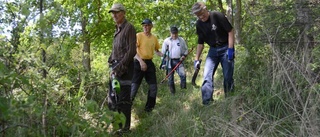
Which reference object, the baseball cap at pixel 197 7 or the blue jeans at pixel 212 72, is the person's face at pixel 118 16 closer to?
the baseball cap at pixel 197 7

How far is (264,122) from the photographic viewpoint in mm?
3301

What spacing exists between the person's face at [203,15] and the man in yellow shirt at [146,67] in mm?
1239

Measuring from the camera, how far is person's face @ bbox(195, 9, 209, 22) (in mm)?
4785

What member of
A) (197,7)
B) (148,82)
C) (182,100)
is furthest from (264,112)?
(148,82)

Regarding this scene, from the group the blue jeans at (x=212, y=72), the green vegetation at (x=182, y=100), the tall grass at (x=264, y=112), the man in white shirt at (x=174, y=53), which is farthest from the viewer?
the man in white shirt at (x=174, y=53)

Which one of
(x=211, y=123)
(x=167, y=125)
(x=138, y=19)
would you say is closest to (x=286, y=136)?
(x=211, y=123)

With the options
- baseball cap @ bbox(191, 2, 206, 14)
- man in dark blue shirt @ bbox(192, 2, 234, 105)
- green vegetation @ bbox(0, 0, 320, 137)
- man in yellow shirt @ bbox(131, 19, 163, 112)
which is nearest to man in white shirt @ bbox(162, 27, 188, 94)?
man in yellow shirt @ bbox(131, 19, 163, 112)

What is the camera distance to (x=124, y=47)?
4.37m

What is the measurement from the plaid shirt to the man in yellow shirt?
3.52ft

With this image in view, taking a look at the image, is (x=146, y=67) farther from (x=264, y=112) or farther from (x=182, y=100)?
(x=264, y=112)

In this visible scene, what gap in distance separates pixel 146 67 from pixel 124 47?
123 cm

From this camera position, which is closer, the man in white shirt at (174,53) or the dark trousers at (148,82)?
the dark trousers at (148,82)

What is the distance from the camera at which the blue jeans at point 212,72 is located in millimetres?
4605

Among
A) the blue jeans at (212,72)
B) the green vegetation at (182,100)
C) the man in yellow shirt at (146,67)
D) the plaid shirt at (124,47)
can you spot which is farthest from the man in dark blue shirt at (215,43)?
the man in yellow shirt at (146,67)
